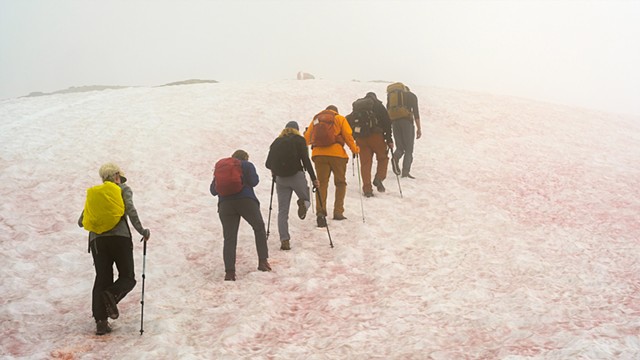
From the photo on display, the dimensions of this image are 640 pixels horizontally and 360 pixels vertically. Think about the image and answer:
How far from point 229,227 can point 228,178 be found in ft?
2.91

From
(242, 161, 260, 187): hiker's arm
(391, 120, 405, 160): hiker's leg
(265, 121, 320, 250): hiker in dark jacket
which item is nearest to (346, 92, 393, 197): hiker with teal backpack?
(391, 120, 405, 160): hiker's leg

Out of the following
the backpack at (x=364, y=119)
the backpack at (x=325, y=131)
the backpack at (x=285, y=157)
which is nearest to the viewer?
the backpack at (x=285, y=157)

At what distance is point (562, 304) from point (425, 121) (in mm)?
17172

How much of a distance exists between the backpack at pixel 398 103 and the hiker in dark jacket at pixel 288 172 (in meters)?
5.61

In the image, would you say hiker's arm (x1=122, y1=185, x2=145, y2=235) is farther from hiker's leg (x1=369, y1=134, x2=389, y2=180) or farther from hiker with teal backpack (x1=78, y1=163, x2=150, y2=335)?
hiker's leg (x1=369, y1=134, x2=389, y2=180)

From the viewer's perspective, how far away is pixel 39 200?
12367 mm

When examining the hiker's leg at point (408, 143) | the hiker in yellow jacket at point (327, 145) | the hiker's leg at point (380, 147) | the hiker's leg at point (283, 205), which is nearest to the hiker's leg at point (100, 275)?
the hiker's leg at point (283, 205)

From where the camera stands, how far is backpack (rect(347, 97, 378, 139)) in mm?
13148

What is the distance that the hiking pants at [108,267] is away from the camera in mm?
6879

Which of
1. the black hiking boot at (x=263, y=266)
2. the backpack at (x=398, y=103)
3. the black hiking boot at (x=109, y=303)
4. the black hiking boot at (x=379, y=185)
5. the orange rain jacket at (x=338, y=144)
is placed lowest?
the black hiking boot at (x=263, y=266)

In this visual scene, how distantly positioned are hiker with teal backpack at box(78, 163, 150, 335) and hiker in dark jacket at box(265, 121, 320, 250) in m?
3.50

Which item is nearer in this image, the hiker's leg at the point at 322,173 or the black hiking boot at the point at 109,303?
the black hiking boot at the point at 109,303

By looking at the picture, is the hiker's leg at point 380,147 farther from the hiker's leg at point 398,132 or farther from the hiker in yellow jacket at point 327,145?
the hiker in yellow jacket at point 327,145

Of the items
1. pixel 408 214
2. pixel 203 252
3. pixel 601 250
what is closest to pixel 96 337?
pixel 203 252
